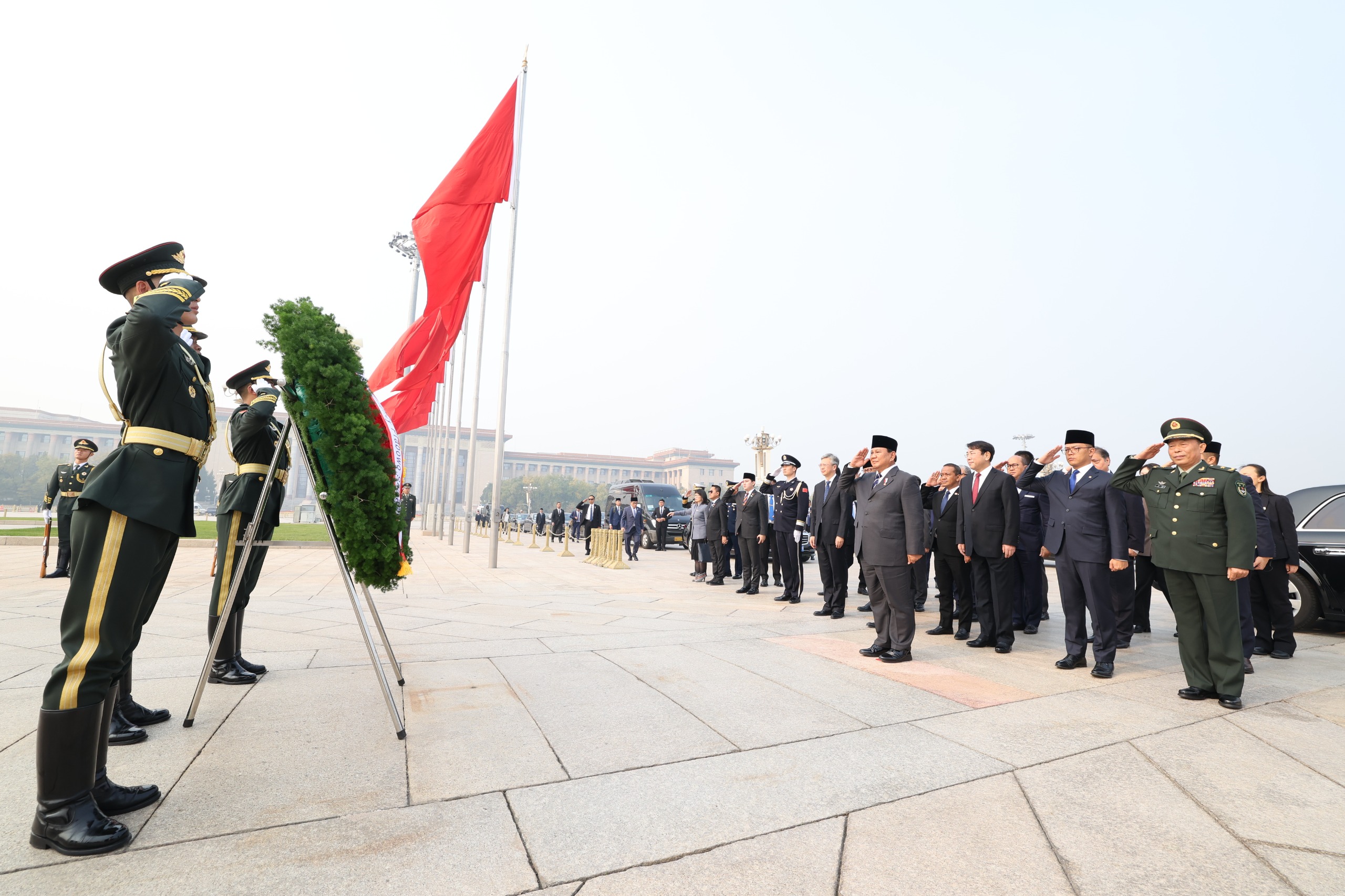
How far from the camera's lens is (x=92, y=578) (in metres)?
2.36

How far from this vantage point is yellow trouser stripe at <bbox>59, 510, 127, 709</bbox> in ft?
7.36

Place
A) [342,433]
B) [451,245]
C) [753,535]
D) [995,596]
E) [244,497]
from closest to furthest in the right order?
[342,433] < [244,497] < [995,596] < [753,535] < [451,245]

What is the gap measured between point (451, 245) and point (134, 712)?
374 inches

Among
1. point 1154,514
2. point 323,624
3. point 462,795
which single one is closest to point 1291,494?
point 1154,514

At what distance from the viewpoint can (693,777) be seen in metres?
2.81

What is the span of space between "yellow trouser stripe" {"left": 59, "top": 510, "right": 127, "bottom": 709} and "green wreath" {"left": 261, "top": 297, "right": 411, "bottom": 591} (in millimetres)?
856

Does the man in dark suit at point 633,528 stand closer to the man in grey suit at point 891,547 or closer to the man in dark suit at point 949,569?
the man in dark suit at point 949,569

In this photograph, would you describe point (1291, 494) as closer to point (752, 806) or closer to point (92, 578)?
point (752, 806)

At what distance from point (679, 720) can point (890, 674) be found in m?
2.02

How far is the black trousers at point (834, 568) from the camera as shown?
8.23 meters

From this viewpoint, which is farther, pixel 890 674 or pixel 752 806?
pixel 890 674

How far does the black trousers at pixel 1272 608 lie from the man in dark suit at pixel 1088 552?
219 centimetres

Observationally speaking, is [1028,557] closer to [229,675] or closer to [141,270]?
[229,675]

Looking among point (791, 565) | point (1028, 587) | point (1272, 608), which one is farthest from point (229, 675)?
point (1272, 608)
